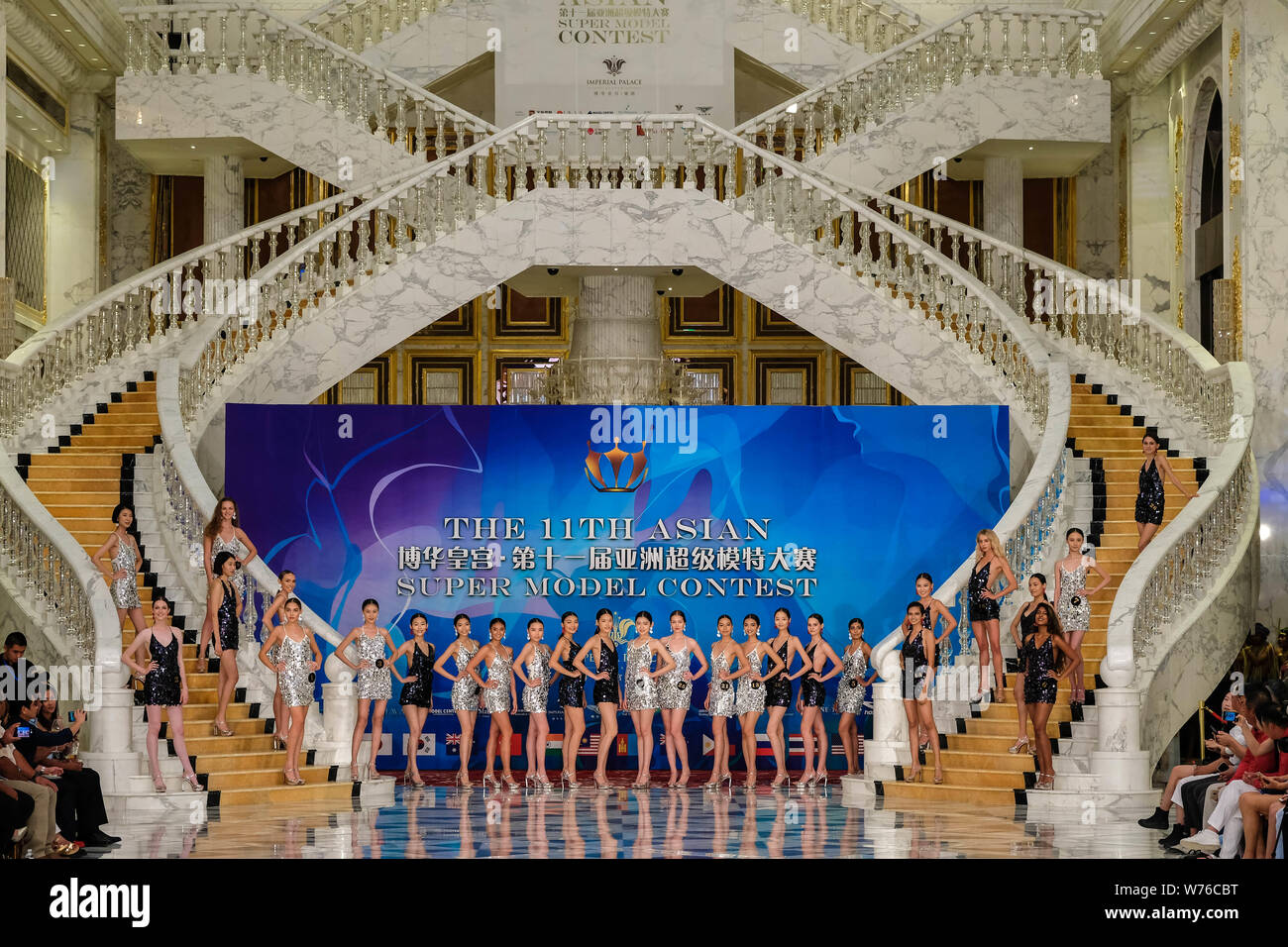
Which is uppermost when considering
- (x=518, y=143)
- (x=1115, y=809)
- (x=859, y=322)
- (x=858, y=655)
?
(x=518, y=143)

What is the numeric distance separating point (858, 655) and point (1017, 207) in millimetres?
7493

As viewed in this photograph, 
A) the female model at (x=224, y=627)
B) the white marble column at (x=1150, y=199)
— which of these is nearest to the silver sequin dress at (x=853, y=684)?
the female model at (x=224, y=627)

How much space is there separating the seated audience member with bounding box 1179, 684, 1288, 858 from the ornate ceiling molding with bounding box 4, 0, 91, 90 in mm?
12524

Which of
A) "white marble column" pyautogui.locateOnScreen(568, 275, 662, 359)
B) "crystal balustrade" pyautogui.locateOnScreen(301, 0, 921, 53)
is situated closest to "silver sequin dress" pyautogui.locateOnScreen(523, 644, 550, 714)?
"white marble column" pyautogui.locateOnScreen(568, 275, 662, 359)

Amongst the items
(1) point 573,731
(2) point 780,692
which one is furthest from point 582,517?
(2) point 780,692

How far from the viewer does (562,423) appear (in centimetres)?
1390

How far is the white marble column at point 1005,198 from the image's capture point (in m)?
18.4

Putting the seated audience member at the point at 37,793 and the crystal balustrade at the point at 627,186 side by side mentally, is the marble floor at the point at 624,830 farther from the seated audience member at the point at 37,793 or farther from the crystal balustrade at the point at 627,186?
the crystal balustrade at the point at 627,186

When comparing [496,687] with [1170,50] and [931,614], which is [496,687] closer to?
[931,614]

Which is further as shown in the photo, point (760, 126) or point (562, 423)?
point (760, 126)

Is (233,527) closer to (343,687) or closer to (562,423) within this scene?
(343,687)

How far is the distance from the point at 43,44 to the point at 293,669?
8815 mm
